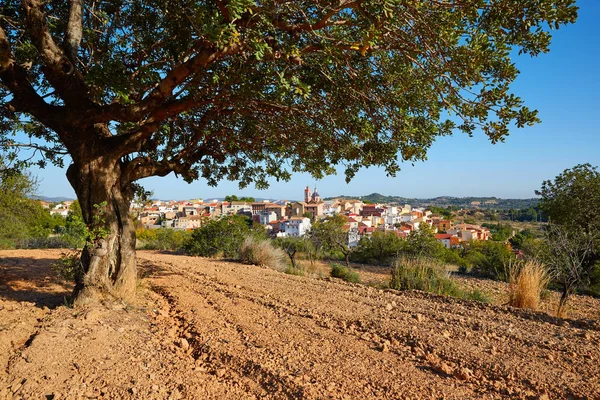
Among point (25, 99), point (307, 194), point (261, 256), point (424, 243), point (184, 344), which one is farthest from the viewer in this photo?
point (307, 194)

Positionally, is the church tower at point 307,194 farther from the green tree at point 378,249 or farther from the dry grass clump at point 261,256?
the dry grass clump at point 261,256

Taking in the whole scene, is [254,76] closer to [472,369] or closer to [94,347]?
[94,347]

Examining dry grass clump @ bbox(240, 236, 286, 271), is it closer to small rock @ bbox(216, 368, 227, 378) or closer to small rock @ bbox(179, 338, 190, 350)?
small rock @ bbox(179, 338, 190, 350)

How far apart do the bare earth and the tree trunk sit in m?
0.31

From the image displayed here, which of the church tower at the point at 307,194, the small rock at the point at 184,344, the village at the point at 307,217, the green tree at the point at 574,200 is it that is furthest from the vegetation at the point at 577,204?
the church tower at the point at 307,194

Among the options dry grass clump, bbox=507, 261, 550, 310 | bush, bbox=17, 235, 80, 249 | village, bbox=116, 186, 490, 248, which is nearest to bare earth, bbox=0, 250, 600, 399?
dry grass clump, bbox=507, 261, 550, 310

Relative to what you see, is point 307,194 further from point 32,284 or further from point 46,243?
point 32,284

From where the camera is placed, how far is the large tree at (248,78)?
3.82m

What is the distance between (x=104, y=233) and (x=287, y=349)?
2.82 m

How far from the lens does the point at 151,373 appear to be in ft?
10.7

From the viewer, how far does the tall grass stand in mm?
7641

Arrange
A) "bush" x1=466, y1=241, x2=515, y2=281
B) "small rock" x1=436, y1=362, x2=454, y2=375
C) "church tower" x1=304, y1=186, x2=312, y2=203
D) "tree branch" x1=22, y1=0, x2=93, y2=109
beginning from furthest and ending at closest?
"church tower" x1=304, y1=186, x2=312, y2=203 < "bush" x1=466, y1=241, x2=515, y2=281 < "tree branch" x1=22, y1=0, x2=93, y2=109 < "small rock" x1=436, y1=362, x2=454, y2=375

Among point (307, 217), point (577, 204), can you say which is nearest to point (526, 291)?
point (577, 204)

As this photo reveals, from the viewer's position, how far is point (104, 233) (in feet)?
16.1
